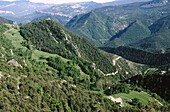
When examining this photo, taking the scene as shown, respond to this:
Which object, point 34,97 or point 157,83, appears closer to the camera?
point 34,97

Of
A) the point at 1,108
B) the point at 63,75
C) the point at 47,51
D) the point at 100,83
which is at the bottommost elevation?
the point at 100,83

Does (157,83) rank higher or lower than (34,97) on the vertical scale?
lower

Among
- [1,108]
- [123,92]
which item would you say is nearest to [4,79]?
[1,108]

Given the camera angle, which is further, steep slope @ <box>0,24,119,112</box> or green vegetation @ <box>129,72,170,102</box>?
green vegetation @ <box>129,72,170,102</box>

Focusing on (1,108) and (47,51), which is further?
(47,51)

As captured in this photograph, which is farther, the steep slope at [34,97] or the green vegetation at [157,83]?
the green vegetation at [157,83]

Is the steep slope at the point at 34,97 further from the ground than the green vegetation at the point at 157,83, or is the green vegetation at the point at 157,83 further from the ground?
the steep slope at the point at 34,97

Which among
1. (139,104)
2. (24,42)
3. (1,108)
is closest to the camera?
(1,108)

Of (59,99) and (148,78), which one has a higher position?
(59,99)

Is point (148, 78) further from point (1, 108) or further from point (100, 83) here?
point (1, 108)

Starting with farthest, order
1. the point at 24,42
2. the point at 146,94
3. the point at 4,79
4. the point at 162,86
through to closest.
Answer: the point at 24,42
the point at 162,86
the point at 146,94
the point at 4,79

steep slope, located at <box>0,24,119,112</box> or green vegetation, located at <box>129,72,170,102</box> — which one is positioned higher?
steep slope, located at <box>0,24,119,112</box>
